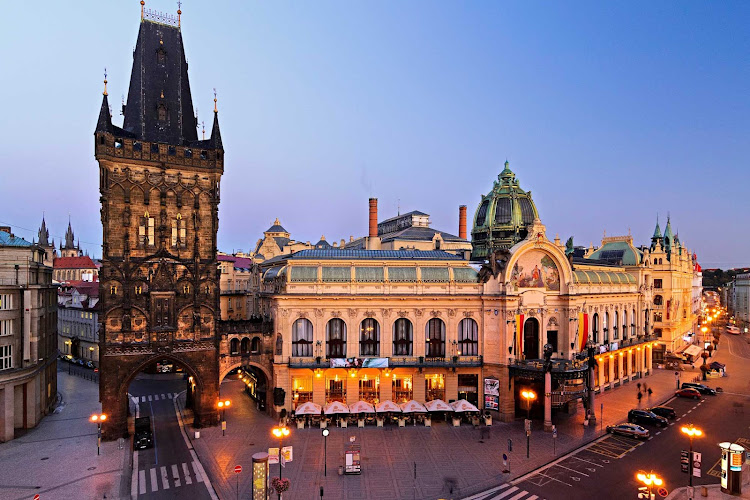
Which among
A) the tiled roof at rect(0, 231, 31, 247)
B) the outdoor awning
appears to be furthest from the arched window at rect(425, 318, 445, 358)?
the outdoor awning

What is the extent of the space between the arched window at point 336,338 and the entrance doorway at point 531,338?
907 inches

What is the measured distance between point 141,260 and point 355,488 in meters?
32.6

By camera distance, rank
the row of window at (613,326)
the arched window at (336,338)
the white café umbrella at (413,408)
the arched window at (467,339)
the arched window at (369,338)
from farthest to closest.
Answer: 1. the row of window at (613,326)
2. the arched window at (467,339)
3. the arched window at (369,338)
4. the arched window at (336,338)
5. the white café umbrella at (413,408)

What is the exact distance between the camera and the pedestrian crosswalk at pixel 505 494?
34000mm

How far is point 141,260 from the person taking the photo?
4878cm

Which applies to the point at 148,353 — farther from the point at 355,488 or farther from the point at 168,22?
the point at 168,22

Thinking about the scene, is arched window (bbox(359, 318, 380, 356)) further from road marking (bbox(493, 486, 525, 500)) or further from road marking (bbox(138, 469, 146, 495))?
road marking (bbox(138, 469, 146, 495))

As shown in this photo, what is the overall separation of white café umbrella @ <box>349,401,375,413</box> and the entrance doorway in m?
21.1

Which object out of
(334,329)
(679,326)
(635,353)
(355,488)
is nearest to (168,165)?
(334,329)

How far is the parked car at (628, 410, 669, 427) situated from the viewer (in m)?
51.4

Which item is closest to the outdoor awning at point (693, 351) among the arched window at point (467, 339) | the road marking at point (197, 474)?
the arched window at point (467, 339)

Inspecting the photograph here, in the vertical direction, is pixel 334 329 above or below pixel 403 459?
above

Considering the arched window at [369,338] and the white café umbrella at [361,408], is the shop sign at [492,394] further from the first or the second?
the white café umbrella at [361,408]

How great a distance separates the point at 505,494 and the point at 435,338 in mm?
22226
